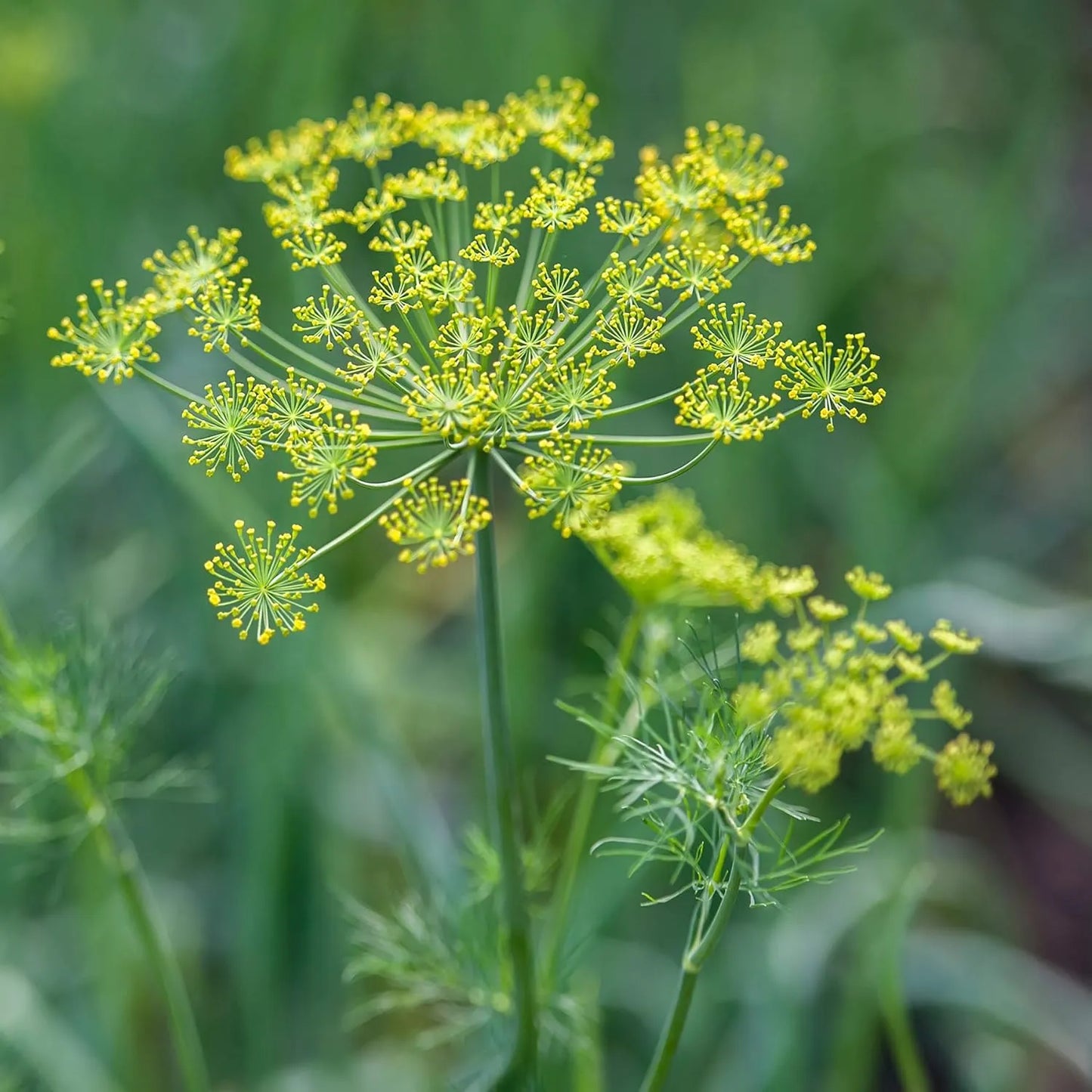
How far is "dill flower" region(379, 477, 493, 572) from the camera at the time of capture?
109 centimetres

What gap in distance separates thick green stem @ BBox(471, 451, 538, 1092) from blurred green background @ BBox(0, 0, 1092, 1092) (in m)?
0.45

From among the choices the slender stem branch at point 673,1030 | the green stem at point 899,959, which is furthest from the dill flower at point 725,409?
the green stem at point 899,959

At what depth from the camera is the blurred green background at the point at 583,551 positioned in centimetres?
241

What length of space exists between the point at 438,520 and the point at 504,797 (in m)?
0.30

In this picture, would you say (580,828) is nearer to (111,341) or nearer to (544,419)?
(544,419)

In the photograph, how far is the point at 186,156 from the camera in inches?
147

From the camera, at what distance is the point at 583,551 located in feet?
10.3

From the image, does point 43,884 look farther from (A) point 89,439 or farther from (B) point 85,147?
(B) point 85,147

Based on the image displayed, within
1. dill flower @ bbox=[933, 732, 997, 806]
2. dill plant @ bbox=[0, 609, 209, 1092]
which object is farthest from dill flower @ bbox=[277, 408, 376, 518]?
dill flower @ bbox=[933, 732, 997, 806]

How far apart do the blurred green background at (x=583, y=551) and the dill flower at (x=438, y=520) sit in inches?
29.7

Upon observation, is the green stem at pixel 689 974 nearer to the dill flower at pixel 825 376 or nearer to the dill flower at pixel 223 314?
the dill flower at pixel 825 376

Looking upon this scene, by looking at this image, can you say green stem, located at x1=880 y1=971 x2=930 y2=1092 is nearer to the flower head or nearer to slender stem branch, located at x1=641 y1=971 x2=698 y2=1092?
slender stem branch, located at x1=641 y1=971 x2=698 y2=1092

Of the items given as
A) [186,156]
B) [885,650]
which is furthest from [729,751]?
[186,156]

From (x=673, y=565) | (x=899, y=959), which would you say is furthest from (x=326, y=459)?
(x=899, y=959)
